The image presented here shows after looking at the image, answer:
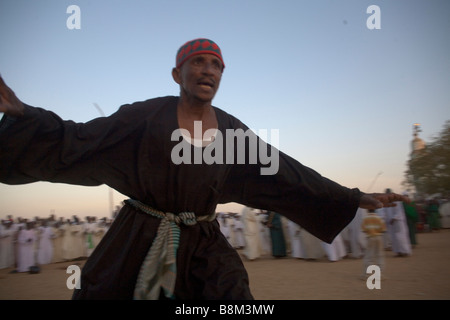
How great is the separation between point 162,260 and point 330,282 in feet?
19.5

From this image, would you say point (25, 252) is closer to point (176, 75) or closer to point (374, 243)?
point (374, 243)

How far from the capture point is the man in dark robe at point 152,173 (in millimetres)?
2137

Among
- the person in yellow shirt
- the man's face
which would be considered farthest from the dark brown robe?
the person in yellow shirt

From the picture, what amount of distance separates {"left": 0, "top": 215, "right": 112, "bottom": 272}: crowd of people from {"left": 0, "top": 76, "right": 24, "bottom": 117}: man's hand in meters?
11.1

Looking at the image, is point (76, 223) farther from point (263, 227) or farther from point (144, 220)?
point (144, 220)

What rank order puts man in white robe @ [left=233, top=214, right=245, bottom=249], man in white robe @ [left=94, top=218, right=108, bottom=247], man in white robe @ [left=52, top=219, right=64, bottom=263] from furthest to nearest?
1. man in white robe @ [left=233, top=214, right=245, bottom=249]
2. man in white robe @ [left=94, top=218, right=108, bottom=247]
3. man in white robe @ [left=52, top=219, right=64, bottom=263]

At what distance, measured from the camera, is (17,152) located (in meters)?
2.22

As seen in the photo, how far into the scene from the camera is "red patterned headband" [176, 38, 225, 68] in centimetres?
→ 255

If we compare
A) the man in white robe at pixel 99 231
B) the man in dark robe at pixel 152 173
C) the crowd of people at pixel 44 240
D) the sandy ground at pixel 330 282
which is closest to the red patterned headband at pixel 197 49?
the man in dark robe at pixel 152 173

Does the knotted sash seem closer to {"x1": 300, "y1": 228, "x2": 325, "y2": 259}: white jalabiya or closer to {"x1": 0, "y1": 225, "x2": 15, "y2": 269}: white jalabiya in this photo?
{"x1": 300, "y1": 228, "x2": 325, "y2": 259}: white jalabiya

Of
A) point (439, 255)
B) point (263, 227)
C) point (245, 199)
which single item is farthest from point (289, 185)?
point (263, 227)

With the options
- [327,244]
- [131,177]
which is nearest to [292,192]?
[131,177]

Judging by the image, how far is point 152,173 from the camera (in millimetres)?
2287
